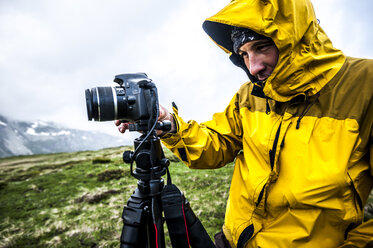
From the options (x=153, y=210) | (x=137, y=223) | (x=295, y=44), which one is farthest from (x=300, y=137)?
(x=137, y=223)

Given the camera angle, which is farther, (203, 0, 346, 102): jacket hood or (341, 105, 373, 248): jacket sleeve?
(203, 0, 346, 102): jacket hood

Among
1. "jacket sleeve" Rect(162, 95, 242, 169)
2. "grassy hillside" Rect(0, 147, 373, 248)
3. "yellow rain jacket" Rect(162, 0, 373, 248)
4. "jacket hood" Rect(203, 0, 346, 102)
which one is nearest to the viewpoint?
"yellow rain jacket" Rect(162, 0, 373, 248)

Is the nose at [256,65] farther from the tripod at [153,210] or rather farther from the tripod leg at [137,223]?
the tripod leg at [137,223]

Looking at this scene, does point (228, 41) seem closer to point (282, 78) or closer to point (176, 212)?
point (282, 78)

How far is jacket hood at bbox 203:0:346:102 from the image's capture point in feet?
6.67

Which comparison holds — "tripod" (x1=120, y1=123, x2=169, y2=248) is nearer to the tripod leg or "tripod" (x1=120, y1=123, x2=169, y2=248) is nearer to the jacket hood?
the tripod leg

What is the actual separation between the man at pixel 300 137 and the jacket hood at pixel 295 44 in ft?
0.03

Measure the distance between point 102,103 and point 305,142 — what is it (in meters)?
2.29

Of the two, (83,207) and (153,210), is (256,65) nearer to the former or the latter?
(153,210)

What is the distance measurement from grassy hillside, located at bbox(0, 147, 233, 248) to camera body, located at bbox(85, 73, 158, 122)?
3.93m

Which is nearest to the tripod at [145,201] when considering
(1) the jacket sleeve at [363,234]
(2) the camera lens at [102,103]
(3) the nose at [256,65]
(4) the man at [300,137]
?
(2) the camera lens at [102,103]

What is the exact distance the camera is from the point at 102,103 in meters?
1.97

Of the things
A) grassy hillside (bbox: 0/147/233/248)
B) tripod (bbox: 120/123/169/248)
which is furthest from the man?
grassy hillside (bbox: 0/147/233/248)

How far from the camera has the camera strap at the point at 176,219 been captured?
5.77 feet
